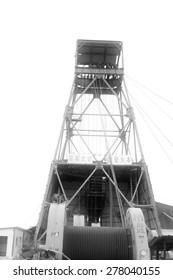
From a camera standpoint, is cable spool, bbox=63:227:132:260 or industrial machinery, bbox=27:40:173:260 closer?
cable spool, bbox=63:227:132:260

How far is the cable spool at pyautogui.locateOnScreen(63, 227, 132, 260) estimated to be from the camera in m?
11.7

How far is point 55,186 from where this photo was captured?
28578mm

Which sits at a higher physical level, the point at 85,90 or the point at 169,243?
the point at 85,90

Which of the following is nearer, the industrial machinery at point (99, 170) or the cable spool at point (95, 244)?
the cable spool at point (95, 244)

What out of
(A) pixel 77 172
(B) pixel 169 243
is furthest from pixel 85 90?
(B) pixel 169 243

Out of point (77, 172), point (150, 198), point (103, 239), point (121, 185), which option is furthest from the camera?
point (121, 185)

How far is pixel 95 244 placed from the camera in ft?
39.1

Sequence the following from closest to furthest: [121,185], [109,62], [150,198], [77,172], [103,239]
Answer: [103,239], [150,198], [77,172], [121,185], [109,62]

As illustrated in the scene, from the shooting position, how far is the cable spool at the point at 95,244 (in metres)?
11.7

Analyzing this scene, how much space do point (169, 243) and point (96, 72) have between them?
842 inches

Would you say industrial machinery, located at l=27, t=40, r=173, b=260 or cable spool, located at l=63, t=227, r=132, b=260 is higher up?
industrial machinery, located at l=27, t=40, r=173, b=260

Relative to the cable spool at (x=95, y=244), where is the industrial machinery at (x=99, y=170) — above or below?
above

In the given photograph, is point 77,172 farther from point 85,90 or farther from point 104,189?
point 85,90

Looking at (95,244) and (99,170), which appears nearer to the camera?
(95,244)
